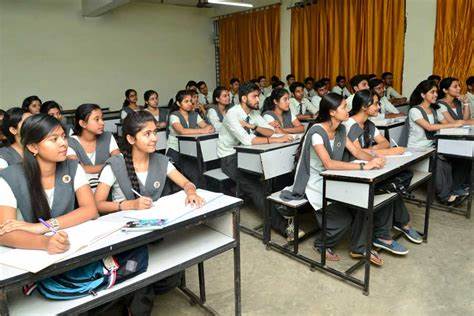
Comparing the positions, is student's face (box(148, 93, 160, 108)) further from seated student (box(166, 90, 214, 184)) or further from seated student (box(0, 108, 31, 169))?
seated student (box(0, 108, 31, 169))

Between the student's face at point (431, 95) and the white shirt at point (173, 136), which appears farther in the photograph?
the white shirt at point (173, 136)

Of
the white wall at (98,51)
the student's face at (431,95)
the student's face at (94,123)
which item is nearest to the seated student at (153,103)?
the student's face at (94,123)

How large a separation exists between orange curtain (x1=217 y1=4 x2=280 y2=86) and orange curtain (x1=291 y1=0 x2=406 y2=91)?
0.49 meters

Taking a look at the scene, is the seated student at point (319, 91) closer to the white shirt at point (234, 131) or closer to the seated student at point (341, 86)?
the seated student at point (341, 86)

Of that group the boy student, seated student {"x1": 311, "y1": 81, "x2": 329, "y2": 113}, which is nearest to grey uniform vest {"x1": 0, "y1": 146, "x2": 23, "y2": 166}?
the boy student

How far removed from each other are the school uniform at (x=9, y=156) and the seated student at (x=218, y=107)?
2.48 meters

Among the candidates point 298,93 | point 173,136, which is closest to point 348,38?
point 298,93

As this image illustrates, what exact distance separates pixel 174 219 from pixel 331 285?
1.26m

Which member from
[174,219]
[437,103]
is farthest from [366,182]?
[437,103]

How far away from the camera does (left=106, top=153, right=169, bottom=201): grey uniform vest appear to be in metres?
1.78

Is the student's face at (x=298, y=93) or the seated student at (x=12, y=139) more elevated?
the student's face at (x=298, y=93)

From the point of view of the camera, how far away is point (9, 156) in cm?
226

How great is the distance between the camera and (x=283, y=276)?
7.66 feet

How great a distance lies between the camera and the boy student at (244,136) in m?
3.08
